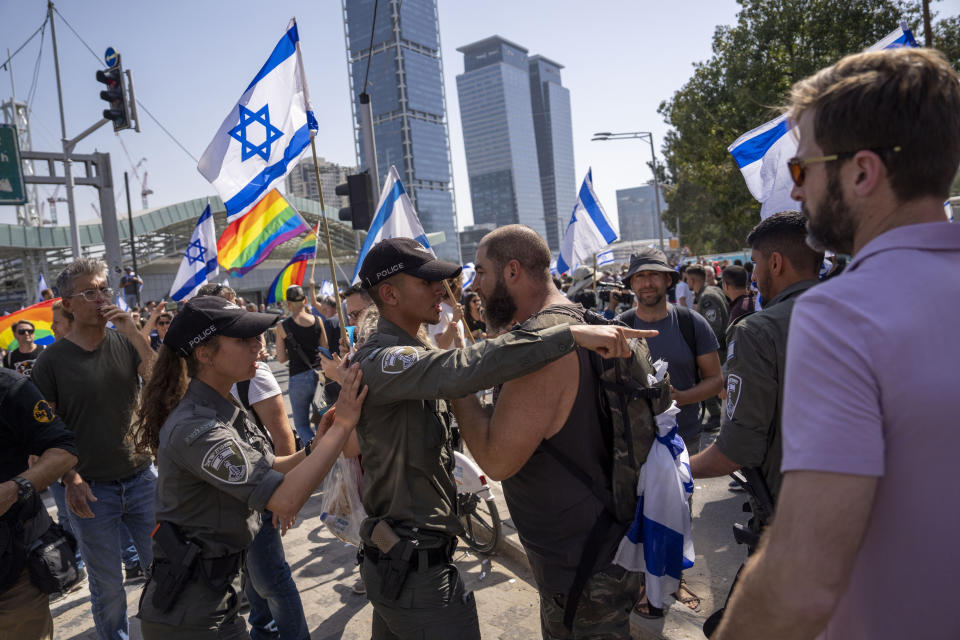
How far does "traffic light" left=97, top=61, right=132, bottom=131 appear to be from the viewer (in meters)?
11.5

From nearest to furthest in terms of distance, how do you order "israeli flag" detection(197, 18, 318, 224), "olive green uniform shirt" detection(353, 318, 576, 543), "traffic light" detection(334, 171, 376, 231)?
"olive green uniform shirt" detection(353, 318, 576, 543)
"israeli flag" detection(197, 18, 318, 224)
"traffic light" detection(334, 171, 376, 231)

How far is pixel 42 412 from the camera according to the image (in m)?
2.84

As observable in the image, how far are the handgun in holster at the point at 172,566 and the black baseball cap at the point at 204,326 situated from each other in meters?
0.72

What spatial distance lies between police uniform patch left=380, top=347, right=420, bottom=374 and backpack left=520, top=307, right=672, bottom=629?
53 cm

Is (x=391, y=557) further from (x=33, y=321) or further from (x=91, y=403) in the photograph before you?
(x=33, y=321)

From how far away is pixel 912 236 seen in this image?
3.35 ft

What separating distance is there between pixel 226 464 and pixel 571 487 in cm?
126

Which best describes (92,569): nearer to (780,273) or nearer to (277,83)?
(277,83)

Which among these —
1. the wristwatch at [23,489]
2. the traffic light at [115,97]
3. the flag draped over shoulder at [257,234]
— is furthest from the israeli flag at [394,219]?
the traffic light at [115,97]

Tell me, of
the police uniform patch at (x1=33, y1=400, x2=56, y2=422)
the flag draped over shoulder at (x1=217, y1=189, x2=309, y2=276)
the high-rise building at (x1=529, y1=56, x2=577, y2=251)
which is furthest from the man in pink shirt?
the high-rise building at (x1=529, y1=56, x2=577, y2=251)

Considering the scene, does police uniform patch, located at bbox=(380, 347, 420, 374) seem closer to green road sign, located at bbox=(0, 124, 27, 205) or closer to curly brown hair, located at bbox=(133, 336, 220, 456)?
curly brown hair, located at bbox=(133, 336, 220, 456)

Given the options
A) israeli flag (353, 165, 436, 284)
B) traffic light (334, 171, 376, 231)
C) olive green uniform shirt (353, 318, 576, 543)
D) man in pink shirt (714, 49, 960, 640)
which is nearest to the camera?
man in pink shirt (714, 49, 960, 640)

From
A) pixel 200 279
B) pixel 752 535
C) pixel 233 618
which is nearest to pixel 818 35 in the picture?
pixel 200 279

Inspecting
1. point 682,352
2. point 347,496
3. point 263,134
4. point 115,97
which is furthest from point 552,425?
point 115,97
